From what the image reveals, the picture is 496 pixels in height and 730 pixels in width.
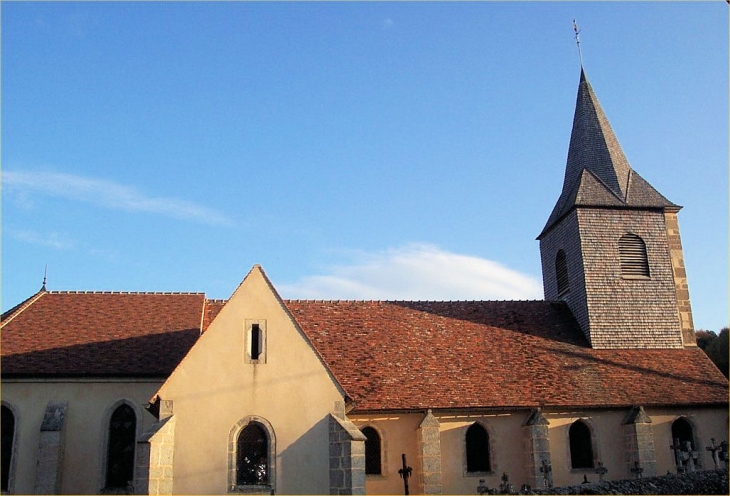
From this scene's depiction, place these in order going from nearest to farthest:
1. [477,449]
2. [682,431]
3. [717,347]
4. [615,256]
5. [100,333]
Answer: [477,449]
[100,333]
[682,431]
[615,256]
[717,347]

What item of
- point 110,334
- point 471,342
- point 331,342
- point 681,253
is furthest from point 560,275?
point 110,334

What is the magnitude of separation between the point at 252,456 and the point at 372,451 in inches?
204

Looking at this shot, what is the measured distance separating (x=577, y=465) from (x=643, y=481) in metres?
3.87

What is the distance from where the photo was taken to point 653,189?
2898 cm

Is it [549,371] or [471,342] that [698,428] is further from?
[471,342]

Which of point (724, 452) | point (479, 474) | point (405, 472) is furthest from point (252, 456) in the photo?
point (724, 452)

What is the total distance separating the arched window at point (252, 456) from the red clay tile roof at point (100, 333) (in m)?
4.61

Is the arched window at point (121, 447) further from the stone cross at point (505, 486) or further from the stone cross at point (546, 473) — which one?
the stone cross at point (546, 473)

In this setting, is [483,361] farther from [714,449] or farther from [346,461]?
[346,461]

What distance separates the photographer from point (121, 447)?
20.1 meters

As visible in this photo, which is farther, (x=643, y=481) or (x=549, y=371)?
(x=549, y=371)

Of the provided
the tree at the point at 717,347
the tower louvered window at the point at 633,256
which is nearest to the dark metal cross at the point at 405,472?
the tower louvered window at the point at 633,256

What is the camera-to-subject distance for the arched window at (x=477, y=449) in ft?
70.9

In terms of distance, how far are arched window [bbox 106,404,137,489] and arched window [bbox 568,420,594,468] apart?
1327cm
